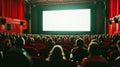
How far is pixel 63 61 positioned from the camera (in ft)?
13.0

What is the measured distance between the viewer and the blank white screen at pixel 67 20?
2606 centimetres

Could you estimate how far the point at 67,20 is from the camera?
1051 inches

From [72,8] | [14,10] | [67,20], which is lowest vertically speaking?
[67,20]

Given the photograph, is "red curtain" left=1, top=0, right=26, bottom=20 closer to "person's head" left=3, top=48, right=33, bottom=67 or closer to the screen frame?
the screen frame

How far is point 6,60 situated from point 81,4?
23.4 meters

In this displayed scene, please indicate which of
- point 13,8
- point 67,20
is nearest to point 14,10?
point 13,8

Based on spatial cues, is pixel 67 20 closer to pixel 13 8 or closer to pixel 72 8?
pixel 72 8

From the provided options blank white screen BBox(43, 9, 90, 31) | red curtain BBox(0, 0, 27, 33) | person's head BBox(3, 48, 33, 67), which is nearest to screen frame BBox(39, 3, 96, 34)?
blank white screen BBox(43, 9, 90, 31)

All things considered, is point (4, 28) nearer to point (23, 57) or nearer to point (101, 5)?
point (101, 5)

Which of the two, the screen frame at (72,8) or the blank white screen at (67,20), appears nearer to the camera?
the screen frame at (72,8)

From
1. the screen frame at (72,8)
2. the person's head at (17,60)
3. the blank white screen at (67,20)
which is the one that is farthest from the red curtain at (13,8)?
the person's head at (17,60)

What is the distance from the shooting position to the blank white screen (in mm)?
26062

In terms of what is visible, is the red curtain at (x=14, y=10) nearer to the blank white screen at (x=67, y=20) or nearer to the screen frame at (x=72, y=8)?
the screen frame at (x=72, y=8)

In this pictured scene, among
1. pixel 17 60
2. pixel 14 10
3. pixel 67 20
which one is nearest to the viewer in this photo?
pixel 17 60
